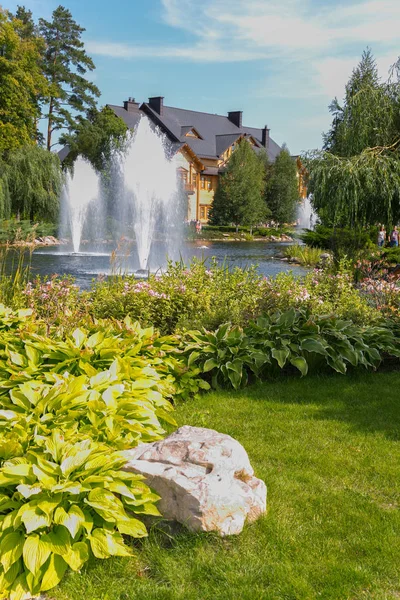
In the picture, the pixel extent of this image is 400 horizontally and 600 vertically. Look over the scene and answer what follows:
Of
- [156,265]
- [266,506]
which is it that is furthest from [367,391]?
[156,265]

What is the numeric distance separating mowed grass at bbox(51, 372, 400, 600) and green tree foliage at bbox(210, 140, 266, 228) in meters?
43.3

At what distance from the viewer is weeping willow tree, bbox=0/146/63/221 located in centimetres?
2966

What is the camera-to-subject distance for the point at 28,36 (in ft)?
126

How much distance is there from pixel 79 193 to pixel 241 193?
54.0 ft

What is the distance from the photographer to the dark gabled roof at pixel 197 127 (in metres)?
54.2

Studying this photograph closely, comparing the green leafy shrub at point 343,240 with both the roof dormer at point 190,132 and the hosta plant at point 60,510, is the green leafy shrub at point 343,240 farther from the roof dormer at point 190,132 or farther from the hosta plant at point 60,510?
the roof dormer at point 190,132

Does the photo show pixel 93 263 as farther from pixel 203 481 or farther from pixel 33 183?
Result: pixel 203 481

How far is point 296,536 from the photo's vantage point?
3064 millimetres

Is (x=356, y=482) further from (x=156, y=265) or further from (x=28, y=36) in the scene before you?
(x=28, y=36)

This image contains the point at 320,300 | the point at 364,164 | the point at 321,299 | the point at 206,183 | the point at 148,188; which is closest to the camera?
the point at 320,300

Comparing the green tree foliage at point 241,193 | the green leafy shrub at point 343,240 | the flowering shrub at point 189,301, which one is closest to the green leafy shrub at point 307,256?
the green leafy shrub at point 343,240

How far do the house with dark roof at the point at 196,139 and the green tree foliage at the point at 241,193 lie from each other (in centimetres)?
632

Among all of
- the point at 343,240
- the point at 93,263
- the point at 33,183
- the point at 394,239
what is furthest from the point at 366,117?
the point at 33,183

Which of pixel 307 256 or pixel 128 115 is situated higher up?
pixel 128 115
